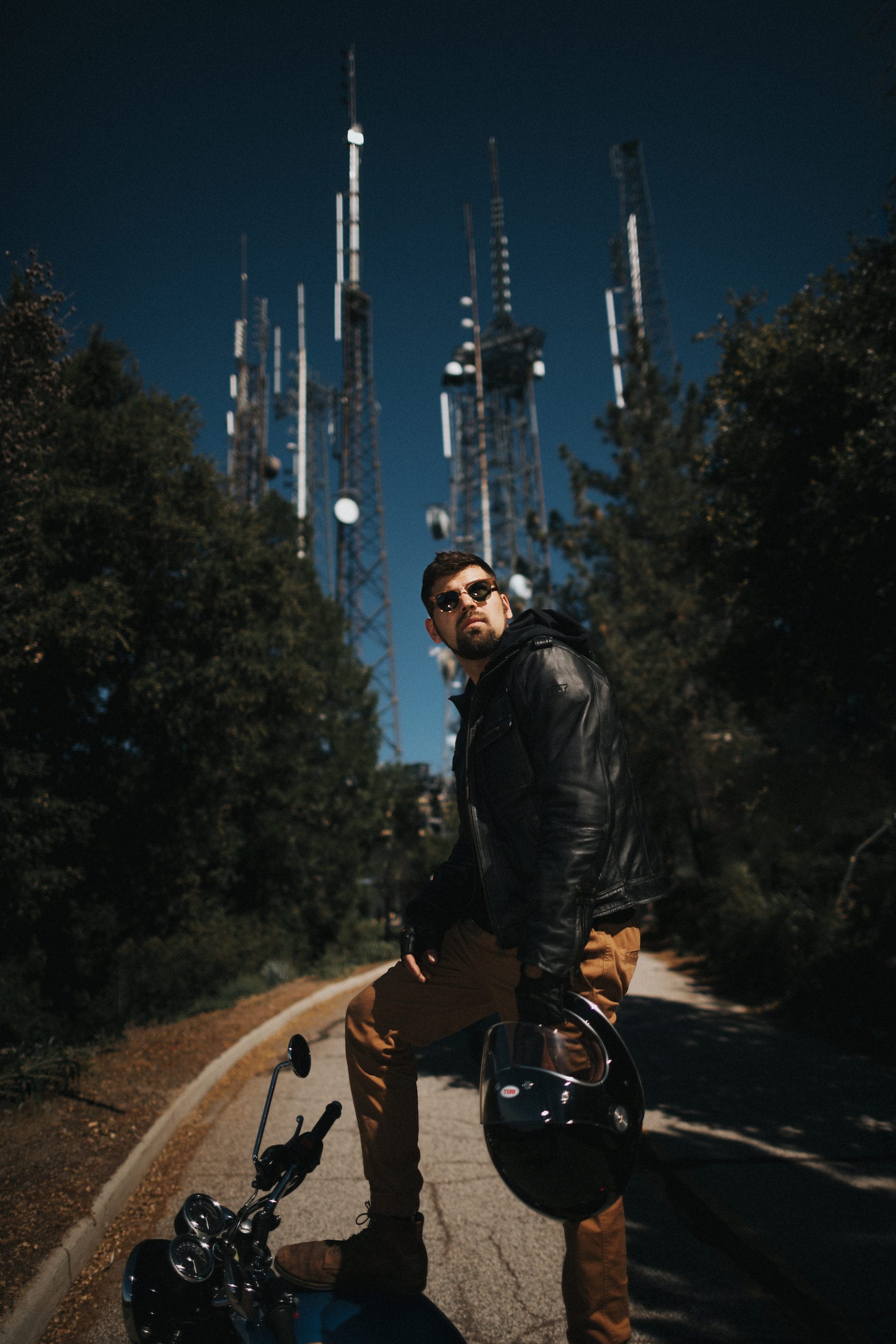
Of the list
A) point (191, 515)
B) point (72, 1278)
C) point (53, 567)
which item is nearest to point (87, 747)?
point (53, 567)

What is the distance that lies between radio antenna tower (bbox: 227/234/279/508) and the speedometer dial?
2846 centimetres

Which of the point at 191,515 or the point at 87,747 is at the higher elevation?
the point at 191,515

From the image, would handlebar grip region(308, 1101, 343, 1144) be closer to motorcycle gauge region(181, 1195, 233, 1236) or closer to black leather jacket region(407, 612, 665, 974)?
motorcycle gauge region(181, 1195, 233, 1236)

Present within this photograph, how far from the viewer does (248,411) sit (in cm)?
→ 3319

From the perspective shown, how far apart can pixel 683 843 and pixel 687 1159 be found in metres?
21.0

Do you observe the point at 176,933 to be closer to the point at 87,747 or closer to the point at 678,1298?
the point at 87,747

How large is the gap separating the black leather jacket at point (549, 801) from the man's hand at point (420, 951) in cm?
4

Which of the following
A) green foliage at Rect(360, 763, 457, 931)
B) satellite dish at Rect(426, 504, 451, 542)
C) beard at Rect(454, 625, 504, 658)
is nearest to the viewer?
beard at Rect(454, 625, 504, 658)

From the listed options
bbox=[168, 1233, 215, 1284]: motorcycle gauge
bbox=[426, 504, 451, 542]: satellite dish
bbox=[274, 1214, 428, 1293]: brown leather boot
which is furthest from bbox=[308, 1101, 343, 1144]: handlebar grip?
bbox=[426, 504, 451, 542]: satellite dish

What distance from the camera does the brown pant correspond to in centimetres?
201

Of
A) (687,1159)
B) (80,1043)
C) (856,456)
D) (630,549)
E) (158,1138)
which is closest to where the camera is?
(687,1159)

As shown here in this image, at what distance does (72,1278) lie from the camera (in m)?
3.01

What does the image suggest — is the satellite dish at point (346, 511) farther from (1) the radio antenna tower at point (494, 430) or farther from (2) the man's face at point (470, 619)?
(2) the man's face at point (470, 619)

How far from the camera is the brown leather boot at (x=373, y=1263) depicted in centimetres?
Result: 202
